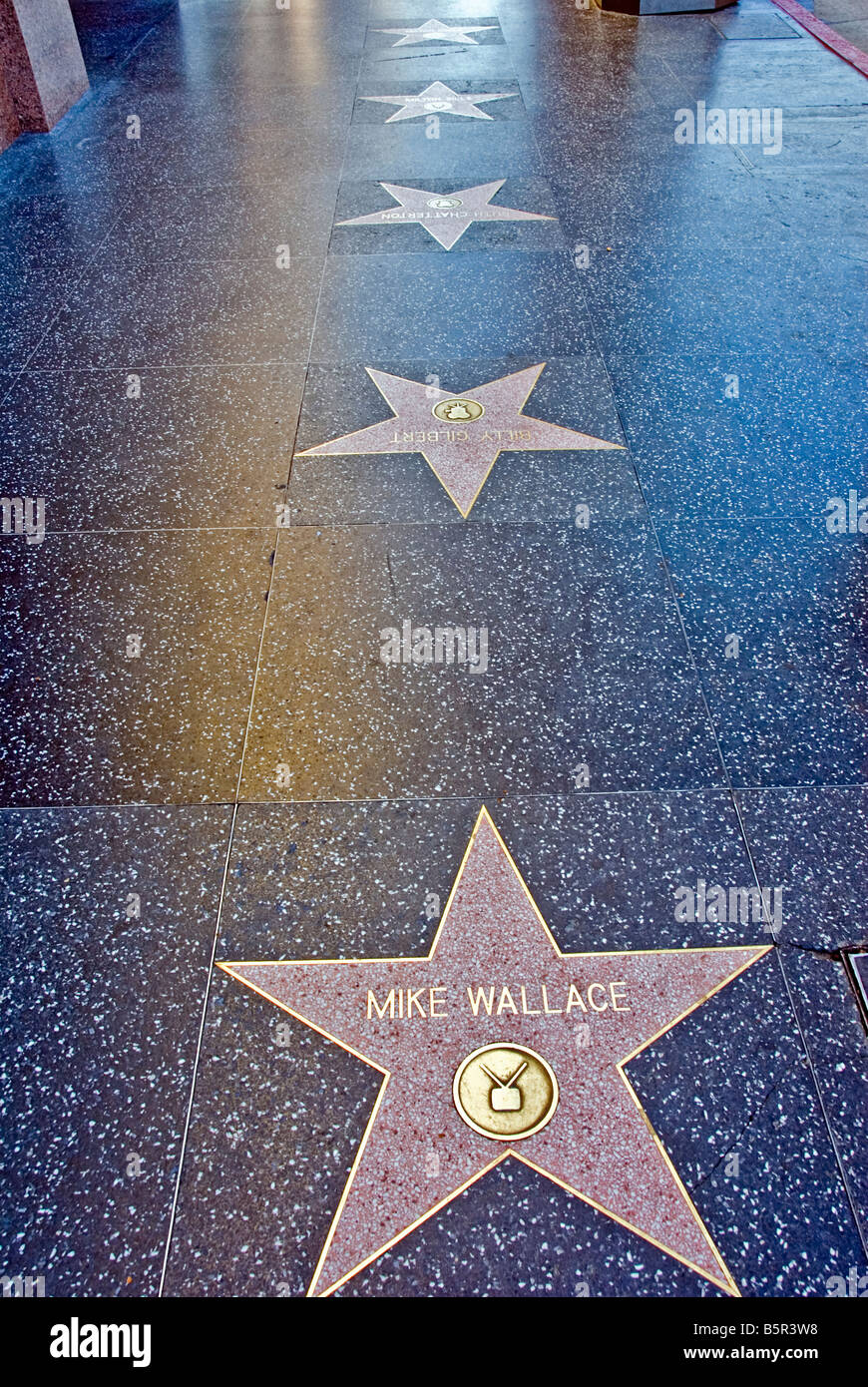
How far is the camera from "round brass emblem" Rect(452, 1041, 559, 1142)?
173 centimetres

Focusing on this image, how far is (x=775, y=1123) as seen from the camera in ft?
5.69

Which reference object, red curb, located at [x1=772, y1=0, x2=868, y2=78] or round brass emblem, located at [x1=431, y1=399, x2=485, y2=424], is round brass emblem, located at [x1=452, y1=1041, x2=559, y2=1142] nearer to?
round brass emblem, located at [x1=431, y1=399, x2=485, y2=424]

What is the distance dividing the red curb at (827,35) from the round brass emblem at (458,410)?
17.9 ft

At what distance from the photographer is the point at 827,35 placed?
7.57 meters

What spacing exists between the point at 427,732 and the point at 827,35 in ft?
26.5

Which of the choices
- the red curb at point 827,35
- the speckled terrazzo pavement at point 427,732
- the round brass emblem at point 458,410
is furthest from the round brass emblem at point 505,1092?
the red curb at point 827,35

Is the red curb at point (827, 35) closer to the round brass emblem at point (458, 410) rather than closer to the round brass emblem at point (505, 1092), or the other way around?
the round brass emblem at point (458, 410)

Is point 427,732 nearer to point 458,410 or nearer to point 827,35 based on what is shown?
point 458,410

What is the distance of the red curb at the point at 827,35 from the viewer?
7027mm

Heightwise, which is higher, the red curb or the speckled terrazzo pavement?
the red curb

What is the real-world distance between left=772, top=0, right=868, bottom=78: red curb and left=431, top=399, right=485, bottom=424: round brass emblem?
17.9ft

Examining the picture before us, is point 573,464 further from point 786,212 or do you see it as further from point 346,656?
point 786,212

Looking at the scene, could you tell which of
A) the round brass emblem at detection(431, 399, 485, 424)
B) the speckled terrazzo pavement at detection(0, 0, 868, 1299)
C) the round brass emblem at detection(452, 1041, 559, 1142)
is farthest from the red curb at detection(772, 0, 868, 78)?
the round brass emblem at detection(452, 1041, 559, 1142)

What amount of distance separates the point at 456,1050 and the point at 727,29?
8977 millimetres
